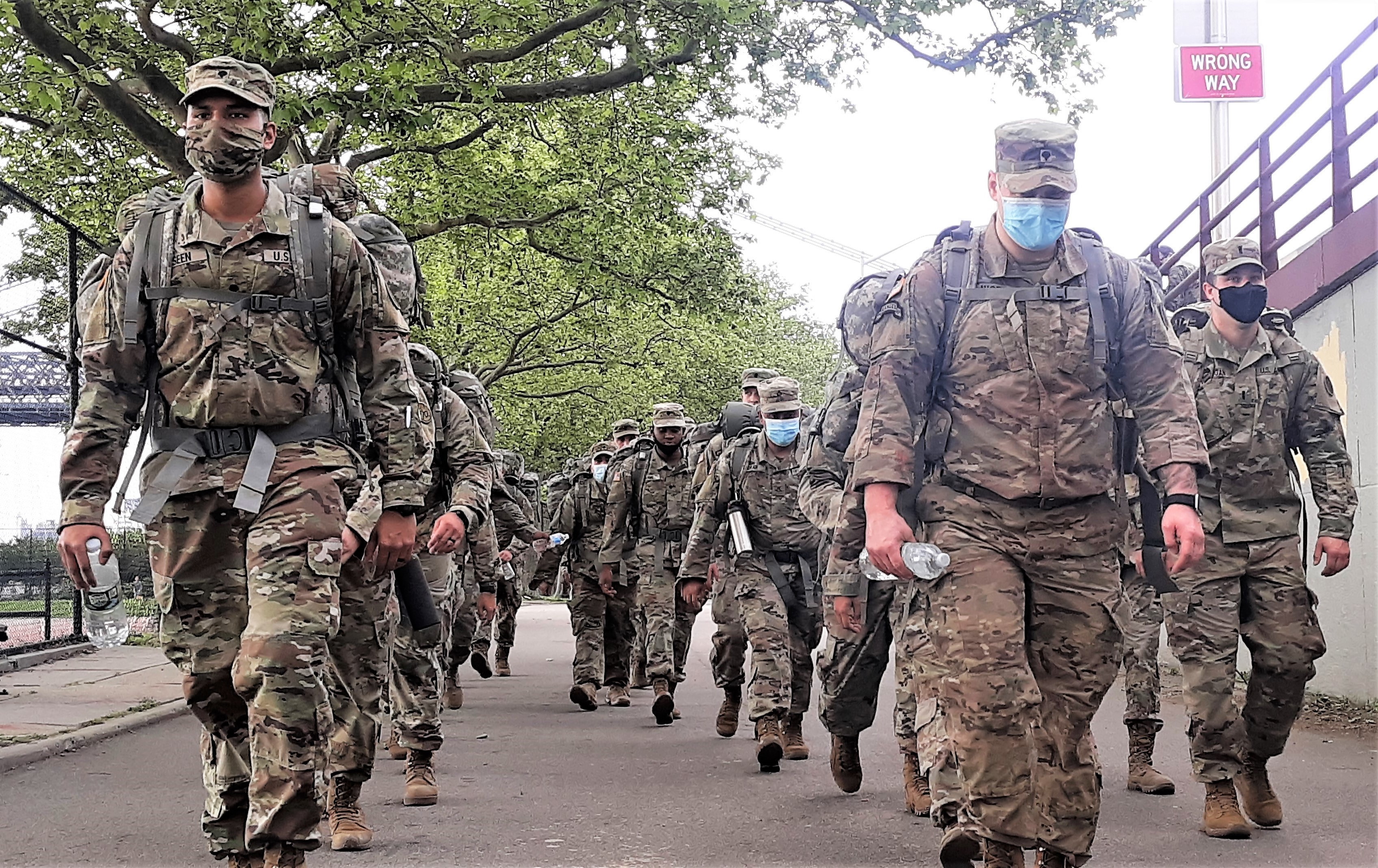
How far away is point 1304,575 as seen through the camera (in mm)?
6559

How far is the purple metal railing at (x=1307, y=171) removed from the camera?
10.6 metres

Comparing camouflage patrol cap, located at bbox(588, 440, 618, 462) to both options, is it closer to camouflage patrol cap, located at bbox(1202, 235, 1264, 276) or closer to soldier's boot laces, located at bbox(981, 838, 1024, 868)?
camouflage patrol cap, located at bbox(1202, 235, 1264, 276)

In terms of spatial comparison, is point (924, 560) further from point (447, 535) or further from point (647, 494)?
point (647, 494)

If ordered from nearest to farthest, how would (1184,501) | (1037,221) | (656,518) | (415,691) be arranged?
(1184,501) < (1037,221) < (415,691) < (656,518)

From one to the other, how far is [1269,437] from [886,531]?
301 centimetres

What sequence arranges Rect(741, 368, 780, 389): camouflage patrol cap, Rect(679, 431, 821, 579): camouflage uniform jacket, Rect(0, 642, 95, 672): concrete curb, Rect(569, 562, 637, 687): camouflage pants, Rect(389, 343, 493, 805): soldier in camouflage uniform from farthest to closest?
Rect(0, 642, 95, 672): concrete curb → Rect(569, 562, 637, 687): camouflage pants → Rect(741, 368, 780, 389): camouflage patrol cap → Rect(679, 431, 821, 579): camouflage uniform jacket → Rect(389, 343, 493, 805): soldier in camouflage uniform

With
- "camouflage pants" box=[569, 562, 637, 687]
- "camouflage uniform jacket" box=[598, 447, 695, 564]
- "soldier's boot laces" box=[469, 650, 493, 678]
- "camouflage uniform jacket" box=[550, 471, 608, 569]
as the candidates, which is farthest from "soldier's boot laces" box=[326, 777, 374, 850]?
"soldier's boot laces" box=[469, 650, 493, 678]

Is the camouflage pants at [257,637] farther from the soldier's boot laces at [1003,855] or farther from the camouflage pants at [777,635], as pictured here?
the camouflage pants at [777,635]

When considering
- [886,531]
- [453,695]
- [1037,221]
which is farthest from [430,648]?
[453,695]

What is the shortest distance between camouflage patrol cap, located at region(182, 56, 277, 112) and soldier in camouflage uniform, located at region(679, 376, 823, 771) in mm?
4057

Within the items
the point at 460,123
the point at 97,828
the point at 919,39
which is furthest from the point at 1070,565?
the point at 460,123

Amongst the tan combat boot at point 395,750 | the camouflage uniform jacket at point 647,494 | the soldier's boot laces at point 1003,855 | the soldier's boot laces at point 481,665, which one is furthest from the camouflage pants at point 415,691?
the soldier's boot laces at point 481,665

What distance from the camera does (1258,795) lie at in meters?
6.48

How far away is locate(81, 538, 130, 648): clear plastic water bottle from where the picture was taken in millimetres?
4684
